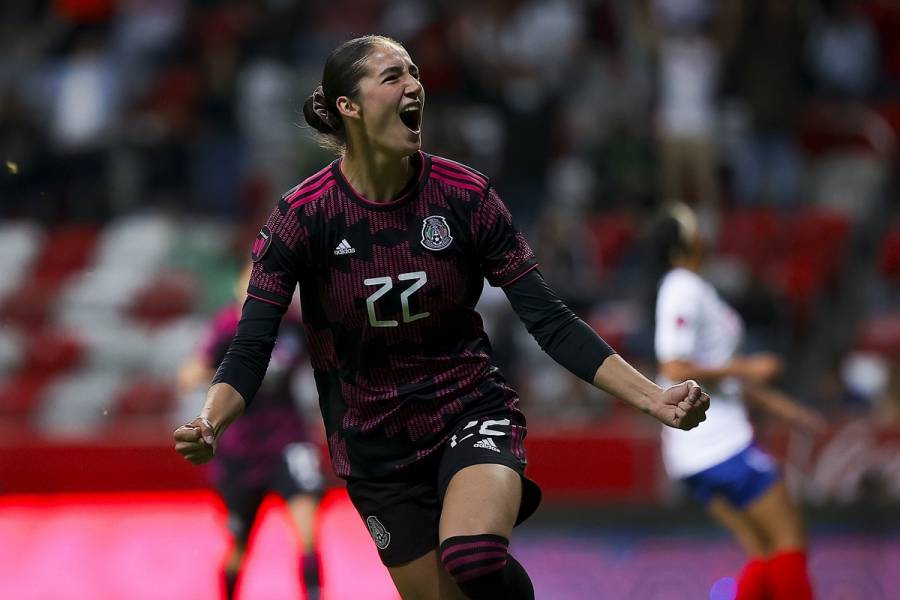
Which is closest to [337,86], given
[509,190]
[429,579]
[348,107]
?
[348,107]

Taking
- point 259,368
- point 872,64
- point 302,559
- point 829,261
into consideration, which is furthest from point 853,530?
point 872,64

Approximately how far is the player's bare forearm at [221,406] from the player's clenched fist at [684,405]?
1.17m

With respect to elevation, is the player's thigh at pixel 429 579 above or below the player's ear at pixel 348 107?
below

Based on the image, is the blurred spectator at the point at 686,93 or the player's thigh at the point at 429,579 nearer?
the player's thigh at the point at 429,579

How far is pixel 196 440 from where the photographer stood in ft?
12.3

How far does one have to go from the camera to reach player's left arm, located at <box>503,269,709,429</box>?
3928mm

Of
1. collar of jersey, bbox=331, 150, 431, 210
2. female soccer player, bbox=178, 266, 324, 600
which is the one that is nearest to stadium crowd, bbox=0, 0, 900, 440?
female soccer player, bbox=178, 266, 324, 600

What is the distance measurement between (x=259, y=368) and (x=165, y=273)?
866 centimetres

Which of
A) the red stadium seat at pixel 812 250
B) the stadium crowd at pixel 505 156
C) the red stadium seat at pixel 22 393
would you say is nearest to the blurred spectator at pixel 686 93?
the stadium crowd at pixel 505 156

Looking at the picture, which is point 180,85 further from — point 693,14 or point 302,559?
point 302,559

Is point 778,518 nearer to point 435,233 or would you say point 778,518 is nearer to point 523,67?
point 435,233

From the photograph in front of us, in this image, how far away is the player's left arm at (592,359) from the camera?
3.93 meters

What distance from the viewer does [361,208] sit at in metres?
4.27

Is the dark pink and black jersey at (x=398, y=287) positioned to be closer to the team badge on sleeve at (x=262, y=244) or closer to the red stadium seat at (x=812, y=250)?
the team badge on sleeve at (x=262, y=244)
